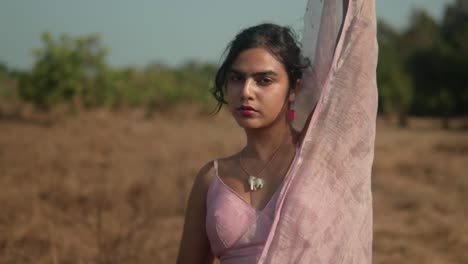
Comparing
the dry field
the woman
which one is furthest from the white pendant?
the dry field

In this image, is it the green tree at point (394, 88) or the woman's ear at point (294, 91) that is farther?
the green tree at point (394, 88)

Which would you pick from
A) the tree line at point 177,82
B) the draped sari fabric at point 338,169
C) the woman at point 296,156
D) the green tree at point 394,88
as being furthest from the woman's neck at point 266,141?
the green tree at point 394,88

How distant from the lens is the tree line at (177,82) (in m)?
13.4

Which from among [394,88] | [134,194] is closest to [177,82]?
[394,88]

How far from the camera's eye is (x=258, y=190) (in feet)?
4.57

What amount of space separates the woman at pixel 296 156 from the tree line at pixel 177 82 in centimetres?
1052

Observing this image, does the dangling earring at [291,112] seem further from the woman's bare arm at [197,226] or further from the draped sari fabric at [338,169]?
the woman's bare arm at [197,226]

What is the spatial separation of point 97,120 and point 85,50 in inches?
107

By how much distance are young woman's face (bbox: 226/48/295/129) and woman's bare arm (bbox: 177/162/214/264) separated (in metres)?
0.20

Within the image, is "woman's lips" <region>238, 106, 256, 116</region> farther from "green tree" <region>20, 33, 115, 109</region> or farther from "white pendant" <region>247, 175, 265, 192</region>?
"green tree" <region>20, 33, 115, 109</region>

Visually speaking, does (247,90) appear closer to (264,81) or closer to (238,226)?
(264,81)

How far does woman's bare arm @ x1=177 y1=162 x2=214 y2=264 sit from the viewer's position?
1.44m

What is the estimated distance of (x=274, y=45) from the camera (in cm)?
140

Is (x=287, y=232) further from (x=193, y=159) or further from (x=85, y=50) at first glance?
(x=85, y=50)
